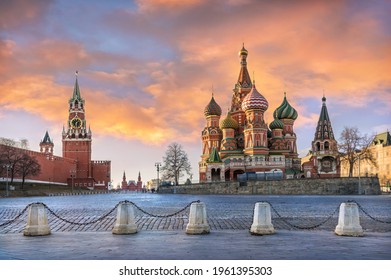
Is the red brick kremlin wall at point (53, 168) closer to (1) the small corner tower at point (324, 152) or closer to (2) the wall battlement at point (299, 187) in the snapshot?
(2) the wall battlement at point (299, 187)

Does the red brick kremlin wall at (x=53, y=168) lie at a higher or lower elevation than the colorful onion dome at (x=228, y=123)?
lower

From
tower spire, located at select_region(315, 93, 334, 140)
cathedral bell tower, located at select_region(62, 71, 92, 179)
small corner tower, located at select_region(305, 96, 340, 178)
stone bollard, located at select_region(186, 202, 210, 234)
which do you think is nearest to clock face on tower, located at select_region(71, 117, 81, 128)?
cathedral bell tower, located at select_region(62, 71, 92, 179)

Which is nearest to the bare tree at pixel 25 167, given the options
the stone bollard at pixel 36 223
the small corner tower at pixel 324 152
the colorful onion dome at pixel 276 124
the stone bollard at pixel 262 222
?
the colorful onion dome at pixel 276 124

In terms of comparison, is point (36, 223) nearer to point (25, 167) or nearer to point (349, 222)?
point (349, 222)

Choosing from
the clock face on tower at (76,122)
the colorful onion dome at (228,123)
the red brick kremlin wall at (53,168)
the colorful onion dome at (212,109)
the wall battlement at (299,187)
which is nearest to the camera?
the wall battlement at (299,187)

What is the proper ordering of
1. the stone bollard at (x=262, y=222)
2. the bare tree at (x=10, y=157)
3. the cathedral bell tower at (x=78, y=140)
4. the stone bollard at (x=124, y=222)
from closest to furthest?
the stone bollard at (x=262, y=222)
the stone bollard at (x=124, y=222)
the bare tree at (x=10, y=157)
the cathedral bell tower at (x=78, y=140)

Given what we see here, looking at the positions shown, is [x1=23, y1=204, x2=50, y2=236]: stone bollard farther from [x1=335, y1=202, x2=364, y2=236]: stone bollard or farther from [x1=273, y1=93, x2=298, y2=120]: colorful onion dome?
[x1=273, y1=93, x2=298, y2=120]: colorful onion dome

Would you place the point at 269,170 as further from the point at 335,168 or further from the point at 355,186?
the point at 355,186

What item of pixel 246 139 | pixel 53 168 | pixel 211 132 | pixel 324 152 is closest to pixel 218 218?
pixel 246 139

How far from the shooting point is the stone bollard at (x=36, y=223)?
10.9 m

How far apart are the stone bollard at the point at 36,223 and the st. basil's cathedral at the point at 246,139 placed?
183 feet

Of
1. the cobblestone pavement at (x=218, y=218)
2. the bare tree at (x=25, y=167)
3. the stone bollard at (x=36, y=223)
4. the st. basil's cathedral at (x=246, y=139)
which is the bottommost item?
the cobblestone pavement at (x=218, y=218)

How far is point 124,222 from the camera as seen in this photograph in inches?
445
